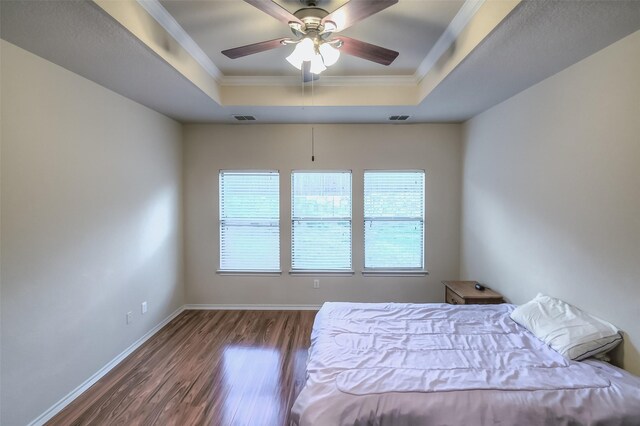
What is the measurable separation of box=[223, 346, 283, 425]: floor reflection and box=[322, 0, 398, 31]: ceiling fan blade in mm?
2600

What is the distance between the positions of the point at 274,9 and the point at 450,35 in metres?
1.43

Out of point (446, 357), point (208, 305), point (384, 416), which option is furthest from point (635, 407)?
point (208, 305)

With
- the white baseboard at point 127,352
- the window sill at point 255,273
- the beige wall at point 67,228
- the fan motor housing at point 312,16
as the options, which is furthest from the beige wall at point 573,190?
the beige wall at point 67,228

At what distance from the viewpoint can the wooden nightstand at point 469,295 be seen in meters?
2.72

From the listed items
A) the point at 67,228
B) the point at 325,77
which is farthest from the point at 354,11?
the point at 67,228

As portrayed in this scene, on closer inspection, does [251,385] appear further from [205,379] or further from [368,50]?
[368,50]

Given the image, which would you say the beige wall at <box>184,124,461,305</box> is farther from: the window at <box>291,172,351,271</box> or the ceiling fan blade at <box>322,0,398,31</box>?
the ceiling fan blade at <box>322,0,398,31</box>

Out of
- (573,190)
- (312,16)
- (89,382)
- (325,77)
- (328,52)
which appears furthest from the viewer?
(325,77)

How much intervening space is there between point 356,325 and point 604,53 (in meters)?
2.49

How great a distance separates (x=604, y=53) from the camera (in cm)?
174

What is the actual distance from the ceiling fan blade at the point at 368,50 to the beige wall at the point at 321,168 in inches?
68.6

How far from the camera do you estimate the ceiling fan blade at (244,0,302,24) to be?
139 centimetres

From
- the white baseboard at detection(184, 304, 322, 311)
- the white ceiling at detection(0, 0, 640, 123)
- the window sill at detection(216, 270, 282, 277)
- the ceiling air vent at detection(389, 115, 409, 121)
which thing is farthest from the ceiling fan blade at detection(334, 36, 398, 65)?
the white baseboard at detection(184, 304, 322, 311)

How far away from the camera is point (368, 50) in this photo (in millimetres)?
1817
